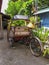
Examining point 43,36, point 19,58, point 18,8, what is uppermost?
point 18,8

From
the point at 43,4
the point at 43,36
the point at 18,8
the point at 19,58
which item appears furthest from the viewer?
the point at 18,8

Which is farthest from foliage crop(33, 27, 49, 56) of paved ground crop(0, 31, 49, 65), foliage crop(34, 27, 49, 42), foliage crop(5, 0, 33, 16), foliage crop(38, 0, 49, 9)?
foliage crop(5, 0, 33, 16)

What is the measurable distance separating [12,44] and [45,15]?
2393 millimetres

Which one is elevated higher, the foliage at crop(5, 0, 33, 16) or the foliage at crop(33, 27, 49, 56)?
the foliage at crop(5, 0, 33, 16)

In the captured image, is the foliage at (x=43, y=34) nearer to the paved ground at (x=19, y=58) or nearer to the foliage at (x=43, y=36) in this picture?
the foliage at (x=43, y=36)

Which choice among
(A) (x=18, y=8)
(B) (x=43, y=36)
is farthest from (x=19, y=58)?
(A) (x=18, y=8)

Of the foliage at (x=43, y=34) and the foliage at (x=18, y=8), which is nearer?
the foliage at (x=43, y=34)

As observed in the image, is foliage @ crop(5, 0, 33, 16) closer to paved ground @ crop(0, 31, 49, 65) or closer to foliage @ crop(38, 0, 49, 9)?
foliage @ crop(38, 0, 49, 9)

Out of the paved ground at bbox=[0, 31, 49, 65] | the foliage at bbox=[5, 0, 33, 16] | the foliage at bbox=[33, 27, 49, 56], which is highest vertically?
the foliage at bbox=[5, 0, 33, 16]

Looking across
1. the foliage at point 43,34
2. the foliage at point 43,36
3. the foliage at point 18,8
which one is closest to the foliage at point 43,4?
the foliage at point 18,8

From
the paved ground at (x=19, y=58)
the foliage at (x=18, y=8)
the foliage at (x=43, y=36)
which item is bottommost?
the paved ground at (x=19, y=58)

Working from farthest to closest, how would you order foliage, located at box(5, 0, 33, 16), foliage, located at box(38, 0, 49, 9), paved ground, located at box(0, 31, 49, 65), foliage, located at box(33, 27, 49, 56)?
foliage, located at box(5, 0, 33, 16), foliage, located at box(38, 0, 49, 9), foliage, located at box(33, 27, 49, 56), paved ground, located at box(0, 31, 49, 65)

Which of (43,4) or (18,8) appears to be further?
(18,8)

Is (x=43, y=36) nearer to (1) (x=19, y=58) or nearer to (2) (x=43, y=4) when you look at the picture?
(1) (x=19, y=58)
